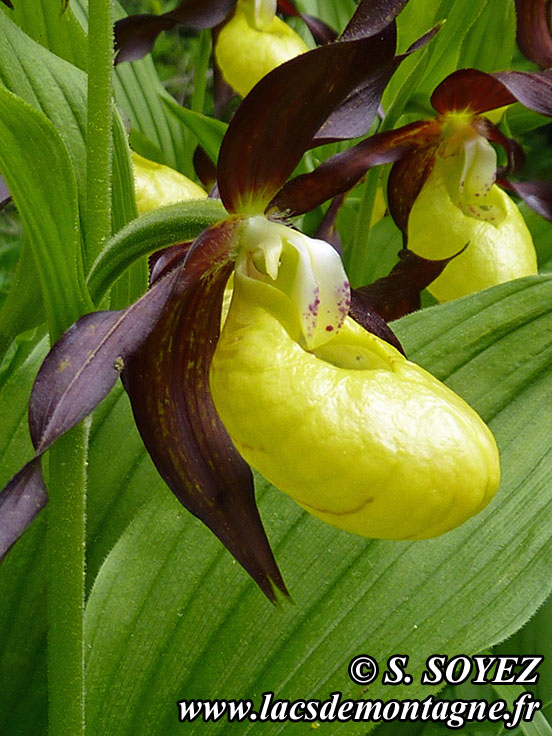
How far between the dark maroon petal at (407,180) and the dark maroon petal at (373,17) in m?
0.69

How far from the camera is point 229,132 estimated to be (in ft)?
2.40

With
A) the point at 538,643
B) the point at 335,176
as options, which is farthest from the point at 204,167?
the point at 538,643

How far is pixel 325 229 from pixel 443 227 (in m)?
0.27

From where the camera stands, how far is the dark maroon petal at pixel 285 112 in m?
0.69

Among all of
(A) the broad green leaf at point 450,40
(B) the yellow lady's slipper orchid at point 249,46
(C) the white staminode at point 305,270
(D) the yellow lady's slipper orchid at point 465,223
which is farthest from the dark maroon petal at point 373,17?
(B) the yellow lady's slipper orchid at point 249,46

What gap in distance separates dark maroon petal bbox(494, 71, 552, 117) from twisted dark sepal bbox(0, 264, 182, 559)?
75 cm

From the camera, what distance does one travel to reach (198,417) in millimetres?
799

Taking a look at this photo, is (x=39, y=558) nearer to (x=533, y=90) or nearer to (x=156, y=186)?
(x=156, y=186)

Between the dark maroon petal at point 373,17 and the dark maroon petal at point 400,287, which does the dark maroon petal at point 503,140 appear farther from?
the dark maroon petal at point 373,17

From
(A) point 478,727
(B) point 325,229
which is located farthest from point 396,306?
(A) point 478,727

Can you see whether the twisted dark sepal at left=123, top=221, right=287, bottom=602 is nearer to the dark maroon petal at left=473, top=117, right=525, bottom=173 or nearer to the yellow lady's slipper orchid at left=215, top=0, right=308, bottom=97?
the dark maroon petal at left=473, top=117, right=525, bottom=173

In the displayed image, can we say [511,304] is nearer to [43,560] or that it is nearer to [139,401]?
[139,401]

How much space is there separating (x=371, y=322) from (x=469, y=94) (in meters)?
0.65

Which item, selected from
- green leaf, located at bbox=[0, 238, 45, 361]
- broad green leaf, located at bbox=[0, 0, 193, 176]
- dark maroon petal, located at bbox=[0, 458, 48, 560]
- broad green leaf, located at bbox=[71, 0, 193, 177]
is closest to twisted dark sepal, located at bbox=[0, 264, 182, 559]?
dark maroon petal, located at bbox=[0, 458, 48, 560]
